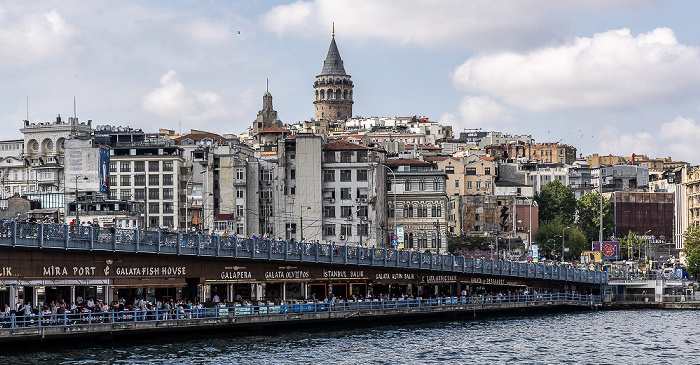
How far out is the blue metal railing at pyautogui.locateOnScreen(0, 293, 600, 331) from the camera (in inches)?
2352

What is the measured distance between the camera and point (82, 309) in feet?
205

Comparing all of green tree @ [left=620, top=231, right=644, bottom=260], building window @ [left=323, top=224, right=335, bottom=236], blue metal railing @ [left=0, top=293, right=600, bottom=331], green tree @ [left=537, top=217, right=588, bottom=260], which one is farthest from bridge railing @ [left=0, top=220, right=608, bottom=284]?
green tree @ [left=620, top=231, right=644, bottom=260]

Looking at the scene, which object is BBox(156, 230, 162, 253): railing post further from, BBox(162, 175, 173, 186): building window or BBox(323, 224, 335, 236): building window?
BBox(162, 175, 173, 186): building window

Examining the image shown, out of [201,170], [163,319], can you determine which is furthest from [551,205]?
[163,319]

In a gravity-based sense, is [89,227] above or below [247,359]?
above

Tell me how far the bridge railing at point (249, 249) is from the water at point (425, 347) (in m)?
5.91

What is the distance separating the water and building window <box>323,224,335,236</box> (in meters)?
41.7

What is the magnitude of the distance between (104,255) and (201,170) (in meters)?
74.7

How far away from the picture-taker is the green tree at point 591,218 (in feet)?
589

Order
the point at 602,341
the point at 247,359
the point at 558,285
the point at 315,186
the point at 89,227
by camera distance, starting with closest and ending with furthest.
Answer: the point at 247,359 < the point at 89,227 < the point at 602,341 < the point at 558,285 < the point at 315,186

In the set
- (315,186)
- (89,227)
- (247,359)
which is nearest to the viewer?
(247,359)

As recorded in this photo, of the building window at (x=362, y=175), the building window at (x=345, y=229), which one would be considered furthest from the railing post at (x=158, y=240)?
the building window at (x=362, y=175)

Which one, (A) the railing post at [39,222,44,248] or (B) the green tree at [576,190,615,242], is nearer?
(A) the railing post at [39,222,44,248]

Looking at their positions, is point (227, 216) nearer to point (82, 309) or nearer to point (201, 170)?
point (201, 170)
